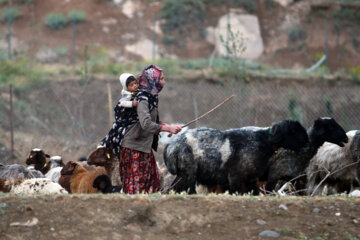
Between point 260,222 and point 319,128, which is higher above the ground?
point 319,128

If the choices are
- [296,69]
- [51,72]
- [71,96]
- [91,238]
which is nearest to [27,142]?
[71,96]

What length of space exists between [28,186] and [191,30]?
26218mm

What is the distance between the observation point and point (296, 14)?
120 ft

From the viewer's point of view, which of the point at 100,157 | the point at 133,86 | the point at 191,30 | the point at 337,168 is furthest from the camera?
the point at 191,30

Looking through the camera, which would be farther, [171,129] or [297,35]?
[297,35]

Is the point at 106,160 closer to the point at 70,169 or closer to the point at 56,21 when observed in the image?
the point at 70,169

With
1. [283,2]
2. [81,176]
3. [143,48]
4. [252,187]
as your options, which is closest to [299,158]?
[252,187]

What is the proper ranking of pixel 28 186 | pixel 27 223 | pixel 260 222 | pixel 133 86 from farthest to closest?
pixel 133 86 < pixel 28 186 < pixel 260 222 < pixel 27 223

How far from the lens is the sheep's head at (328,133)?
10.4 metres

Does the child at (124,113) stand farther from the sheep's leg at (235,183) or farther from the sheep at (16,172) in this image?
the sheep's leg at (235,183)

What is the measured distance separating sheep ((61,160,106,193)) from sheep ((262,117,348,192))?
2450mm

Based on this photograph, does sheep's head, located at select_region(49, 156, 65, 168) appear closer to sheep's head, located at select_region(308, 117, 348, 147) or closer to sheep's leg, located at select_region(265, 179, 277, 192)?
sheep's leg, located at select_region(265, 179, 277, 192)

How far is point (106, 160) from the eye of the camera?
11406mm

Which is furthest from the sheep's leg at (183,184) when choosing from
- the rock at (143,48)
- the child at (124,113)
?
the rock at (143,48)
